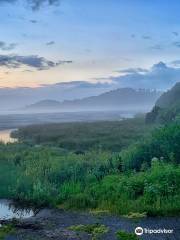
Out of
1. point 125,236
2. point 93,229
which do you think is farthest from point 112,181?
point 125,236

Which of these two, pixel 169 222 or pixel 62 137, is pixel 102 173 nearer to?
pixel 169 222

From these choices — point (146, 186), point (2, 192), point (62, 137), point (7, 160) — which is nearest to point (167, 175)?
point (146, 186)

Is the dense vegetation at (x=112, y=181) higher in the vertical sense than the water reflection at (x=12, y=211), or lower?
higher

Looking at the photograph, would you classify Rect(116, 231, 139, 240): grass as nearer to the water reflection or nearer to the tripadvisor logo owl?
the tripadvisor logo owl

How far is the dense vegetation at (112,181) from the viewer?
22.0 meters

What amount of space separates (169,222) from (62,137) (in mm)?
44081

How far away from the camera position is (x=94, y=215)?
20797 millimetres

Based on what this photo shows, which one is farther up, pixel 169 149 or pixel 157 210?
pixel 169 149

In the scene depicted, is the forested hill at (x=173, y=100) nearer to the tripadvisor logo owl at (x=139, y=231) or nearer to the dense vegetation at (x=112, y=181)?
the dense vegetation at (x=112, y=181)

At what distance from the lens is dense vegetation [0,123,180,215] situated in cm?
2205

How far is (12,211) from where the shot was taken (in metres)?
23.8

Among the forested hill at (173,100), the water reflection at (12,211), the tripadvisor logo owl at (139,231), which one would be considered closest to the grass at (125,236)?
the tripadvisor logo owl at (139,231)

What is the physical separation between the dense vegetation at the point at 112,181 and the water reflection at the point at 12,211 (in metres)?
0.96

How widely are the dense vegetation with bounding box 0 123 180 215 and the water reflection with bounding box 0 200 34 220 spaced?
0.96 m
